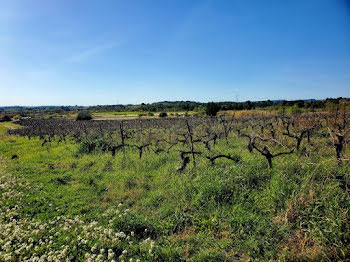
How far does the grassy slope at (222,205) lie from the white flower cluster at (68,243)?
42cm

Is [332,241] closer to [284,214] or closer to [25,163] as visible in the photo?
[284,214]

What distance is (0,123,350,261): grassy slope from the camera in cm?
385

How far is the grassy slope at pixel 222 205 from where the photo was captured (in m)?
3.85

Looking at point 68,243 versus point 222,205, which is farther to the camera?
point 222,205

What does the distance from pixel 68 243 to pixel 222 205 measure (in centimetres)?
397

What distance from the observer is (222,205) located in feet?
17.7

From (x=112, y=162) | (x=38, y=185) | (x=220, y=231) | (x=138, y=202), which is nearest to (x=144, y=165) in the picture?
(x=112, y=162)

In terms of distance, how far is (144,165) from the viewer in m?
9.53

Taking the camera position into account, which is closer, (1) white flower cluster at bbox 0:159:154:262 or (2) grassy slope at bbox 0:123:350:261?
(2) grassy slope at bbox 0:123:350:261

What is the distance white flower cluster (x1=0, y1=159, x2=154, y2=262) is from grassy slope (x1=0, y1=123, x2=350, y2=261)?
16.5 inches

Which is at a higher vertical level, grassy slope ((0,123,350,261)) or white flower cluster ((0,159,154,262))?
grassy slope ((0,123,350,261))

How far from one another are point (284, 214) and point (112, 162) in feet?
28.3

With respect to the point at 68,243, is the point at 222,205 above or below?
above

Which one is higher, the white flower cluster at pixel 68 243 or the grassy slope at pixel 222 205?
the grassy slope at pixel 222 205
